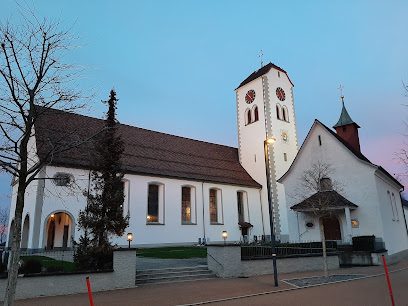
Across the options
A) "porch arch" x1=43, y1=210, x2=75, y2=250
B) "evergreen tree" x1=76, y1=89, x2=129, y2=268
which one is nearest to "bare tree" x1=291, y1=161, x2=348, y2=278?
"evergreen tree" x1=76, y1=89, x2=129, y2=268

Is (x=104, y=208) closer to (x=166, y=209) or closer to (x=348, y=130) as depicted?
(x=166, y=209)

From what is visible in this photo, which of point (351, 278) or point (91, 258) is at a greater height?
point (91, 258)

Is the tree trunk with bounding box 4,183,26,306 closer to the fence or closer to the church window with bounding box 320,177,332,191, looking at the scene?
the fence

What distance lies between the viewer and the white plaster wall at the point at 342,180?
21.7 metres

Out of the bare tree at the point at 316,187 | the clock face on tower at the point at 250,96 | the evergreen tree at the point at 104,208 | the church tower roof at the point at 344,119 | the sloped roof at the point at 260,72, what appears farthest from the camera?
the clock face on tower at the point at 250,96

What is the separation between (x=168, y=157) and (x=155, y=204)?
5581mm

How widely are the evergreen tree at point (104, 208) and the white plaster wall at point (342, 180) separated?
15414mm

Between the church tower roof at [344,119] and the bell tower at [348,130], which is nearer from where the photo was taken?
the bell tower at [348,130]

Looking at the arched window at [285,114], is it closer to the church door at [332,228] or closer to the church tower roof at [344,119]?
the church tower roof at [344,119]

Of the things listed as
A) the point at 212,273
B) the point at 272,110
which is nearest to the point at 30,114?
the point at 212,273

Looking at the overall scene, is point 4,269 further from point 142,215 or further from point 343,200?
point 343,200

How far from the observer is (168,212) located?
95.9 feet

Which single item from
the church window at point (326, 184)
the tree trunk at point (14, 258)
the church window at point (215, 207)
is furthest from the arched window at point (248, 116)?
the tree trunk at point (14, 258)

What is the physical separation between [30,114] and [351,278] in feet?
45.2
